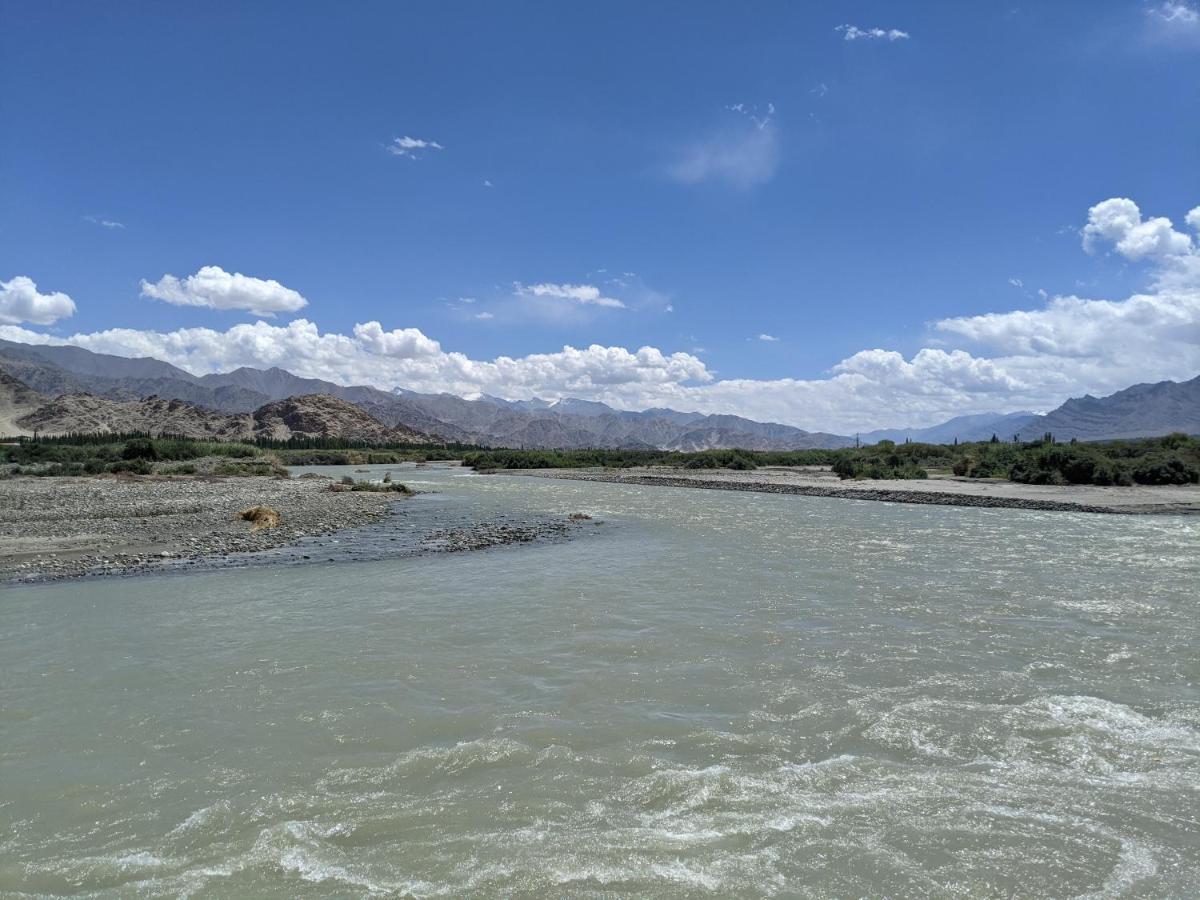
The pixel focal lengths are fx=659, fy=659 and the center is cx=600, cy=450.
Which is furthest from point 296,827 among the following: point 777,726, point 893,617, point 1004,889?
point 893,617

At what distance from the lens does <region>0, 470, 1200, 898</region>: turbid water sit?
456 centimetres

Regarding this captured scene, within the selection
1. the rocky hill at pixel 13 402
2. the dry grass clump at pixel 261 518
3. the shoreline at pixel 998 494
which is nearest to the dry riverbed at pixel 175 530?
the dry grass clump at pixel 261 518

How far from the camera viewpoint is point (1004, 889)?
4285 millimetres

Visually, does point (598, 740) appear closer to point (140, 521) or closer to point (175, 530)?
point (175, 530)

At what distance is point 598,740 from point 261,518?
20.5 m

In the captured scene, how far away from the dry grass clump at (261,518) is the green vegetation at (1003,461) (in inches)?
1735

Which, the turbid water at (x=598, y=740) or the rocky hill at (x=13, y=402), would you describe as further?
the rocky hill at (x=13, y=402)

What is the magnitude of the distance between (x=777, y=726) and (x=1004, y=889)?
8.92 feet

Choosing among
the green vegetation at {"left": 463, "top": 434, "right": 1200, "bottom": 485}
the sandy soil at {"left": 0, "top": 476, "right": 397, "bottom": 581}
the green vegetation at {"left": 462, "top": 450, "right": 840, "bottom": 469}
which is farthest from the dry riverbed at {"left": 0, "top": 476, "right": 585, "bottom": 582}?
the green vegetation at {"left": 462, "top": 450, "right": 840, "bottom": 469}

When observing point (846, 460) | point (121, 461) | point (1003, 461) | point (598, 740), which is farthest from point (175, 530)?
point (846, 460)

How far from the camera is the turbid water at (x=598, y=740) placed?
4562mm

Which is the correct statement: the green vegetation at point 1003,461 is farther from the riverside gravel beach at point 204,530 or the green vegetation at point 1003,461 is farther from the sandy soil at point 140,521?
the sandy soil at point 140,521

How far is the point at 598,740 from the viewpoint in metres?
6.58

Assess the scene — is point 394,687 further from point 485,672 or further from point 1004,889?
point 1004,889
